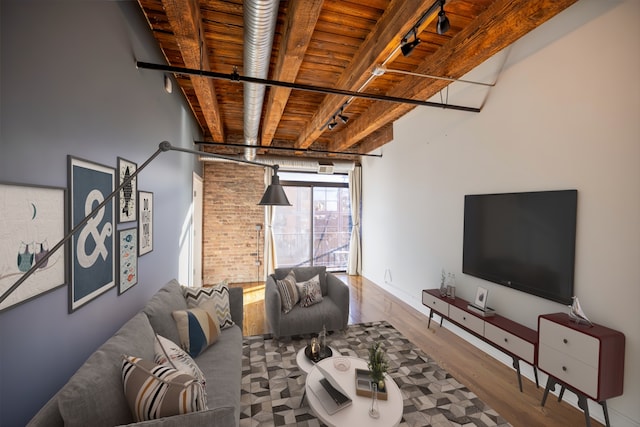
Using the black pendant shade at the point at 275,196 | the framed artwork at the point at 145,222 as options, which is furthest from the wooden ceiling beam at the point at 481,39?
the framed artwork at the point at 145,222

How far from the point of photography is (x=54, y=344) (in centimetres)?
128

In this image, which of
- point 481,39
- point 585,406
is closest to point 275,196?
point 481,39

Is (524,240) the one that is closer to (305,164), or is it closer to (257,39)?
(257,39)

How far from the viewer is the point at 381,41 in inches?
91.0

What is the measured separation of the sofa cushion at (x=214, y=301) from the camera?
102 inches

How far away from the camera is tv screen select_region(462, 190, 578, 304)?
2.36 meters

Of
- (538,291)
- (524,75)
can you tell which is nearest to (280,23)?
(524,75)

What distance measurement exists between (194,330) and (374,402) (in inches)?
57.6

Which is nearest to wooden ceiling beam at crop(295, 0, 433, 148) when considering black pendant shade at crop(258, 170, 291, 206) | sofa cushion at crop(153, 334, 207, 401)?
black pendant shade at crop(258, 170, 291, 206)

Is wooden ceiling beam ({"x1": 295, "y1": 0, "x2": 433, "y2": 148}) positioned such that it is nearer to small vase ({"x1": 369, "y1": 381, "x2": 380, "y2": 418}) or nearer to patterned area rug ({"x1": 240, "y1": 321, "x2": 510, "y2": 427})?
small vase ({"x1": 369, "y1": 381, "x2": 380, "y2": 418})

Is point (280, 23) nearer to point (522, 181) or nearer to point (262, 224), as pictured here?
point (522, 181)

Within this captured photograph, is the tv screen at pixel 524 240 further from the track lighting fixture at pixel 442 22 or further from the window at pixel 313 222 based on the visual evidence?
the window at pixel 313 222

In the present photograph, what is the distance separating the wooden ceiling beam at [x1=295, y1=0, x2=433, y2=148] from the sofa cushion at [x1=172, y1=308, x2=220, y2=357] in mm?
2740

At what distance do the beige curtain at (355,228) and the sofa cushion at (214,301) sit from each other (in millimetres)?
4372
